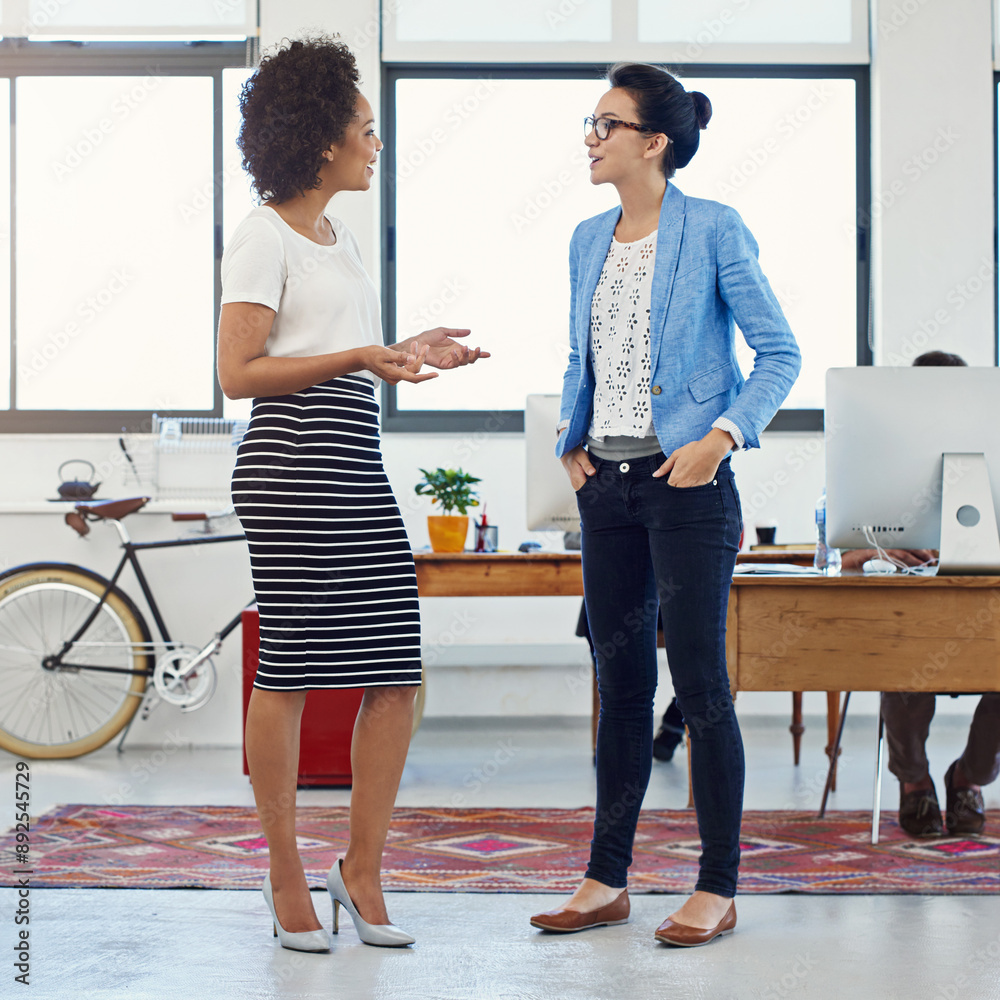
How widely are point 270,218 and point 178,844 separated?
4.76 ft

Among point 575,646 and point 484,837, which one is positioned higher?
point 575,646

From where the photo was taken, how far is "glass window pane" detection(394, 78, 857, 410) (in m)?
4.27

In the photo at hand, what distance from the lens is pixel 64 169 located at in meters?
4.25

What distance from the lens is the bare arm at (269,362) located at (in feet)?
5.22

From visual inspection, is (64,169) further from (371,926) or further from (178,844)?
(371,926)

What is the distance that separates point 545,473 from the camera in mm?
3020

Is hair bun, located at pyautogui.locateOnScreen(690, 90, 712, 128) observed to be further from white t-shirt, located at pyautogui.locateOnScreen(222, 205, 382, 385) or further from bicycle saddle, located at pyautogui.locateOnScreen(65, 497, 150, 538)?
bicycle saddle, located at pyautogui.locateOnScreen(65, 497, 150, 538)

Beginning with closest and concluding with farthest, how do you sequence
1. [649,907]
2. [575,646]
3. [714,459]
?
[714,459]
[649,907]
[575,646]

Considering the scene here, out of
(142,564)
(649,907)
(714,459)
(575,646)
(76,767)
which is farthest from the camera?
(575,646)

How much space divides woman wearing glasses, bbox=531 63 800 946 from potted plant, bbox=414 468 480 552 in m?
1.30

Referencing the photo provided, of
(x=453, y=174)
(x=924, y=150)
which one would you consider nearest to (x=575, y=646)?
(x=453, y=174)

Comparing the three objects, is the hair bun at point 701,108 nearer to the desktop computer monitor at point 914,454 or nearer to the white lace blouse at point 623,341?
the white lace blouse at point 623,341

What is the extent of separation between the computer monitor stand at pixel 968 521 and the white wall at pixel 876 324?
1982 mm

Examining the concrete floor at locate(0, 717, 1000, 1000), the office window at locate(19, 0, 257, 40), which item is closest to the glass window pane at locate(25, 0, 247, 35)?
the office window at locate(19, 0, 257, 40)
